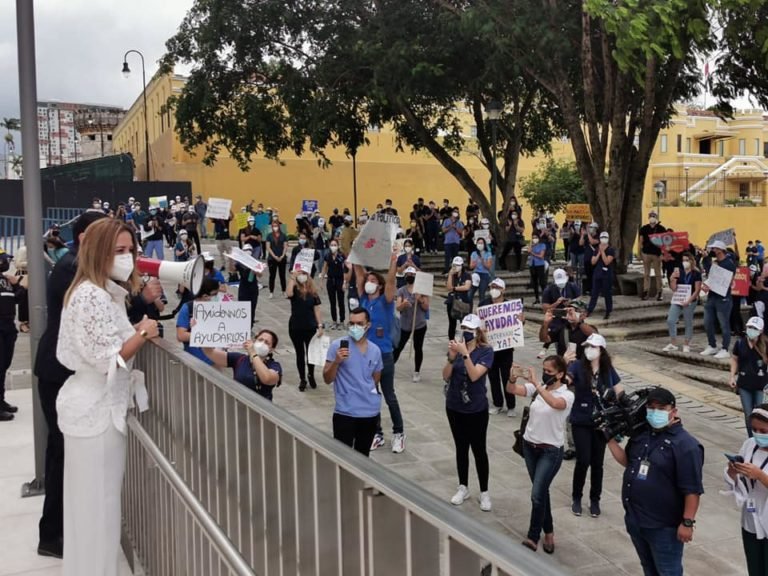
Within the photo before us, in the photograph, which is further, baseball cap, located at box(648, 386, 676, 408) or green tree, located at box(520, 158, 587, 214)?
green tree, located at box(520, 158, 587, 214)

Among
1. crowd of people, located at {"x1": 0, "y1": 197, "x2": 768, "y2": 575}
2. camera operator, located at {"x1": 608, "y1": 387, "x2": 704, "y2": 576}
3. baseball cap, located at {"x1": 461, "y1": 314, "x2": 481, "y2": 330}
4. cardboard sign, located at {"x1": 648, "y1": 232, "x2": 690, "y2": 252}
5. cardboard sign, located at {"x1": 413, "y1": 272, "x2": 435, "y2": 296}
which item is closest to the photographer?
crowd of people, located at {"x1": 0, "y1": 197, "x2": 768, "y2": 575}

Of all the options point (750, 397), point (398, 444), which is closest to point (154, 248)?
point (398, 444)

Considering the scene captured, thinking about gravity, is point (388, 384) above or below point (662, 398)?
below

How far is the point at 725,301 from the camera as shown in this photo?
1344 centimetres

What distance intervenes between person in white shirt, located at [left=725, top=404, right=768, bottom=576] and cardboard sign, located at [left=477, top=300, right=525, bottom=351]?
320cm

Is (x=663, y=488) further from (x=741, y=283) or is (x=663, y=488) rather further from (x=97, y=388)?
(x=741, y=283)

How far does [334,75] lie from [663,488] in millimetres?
19322

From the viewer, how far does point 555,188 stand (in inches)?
1768

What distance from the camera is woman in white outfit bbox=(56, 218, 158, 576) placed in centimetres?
311

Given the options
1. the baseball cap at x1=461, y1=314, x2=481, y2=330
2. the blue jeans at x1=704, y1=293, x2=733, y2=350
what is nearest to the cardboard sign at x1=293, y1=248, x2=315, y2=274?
the baseball cap at x1=461, y1=314, x2=481, y2=330

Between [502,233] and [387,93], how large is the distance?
561 centimetres

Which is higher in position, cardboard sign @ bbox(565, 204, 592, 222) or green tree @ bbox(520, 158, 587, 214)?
green tree @ bbox(520, 158, 587, 214)

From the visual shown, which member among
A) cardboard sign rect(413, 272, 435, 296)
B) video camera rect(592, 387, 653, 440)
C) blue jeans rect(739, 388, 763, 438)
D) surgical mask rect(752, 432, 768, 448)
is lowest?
blue jeans rect(739, 388, 763, 438)

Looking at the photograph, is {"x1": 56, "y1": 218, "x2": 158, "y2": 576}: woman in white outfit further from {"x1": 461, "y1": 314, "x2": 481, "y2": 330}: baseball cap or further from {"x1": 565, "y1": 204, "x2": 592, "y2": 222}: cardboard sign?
{"x1": 565, "y1": 204, "x2": 592, "y2": 222}: cardboard sign
